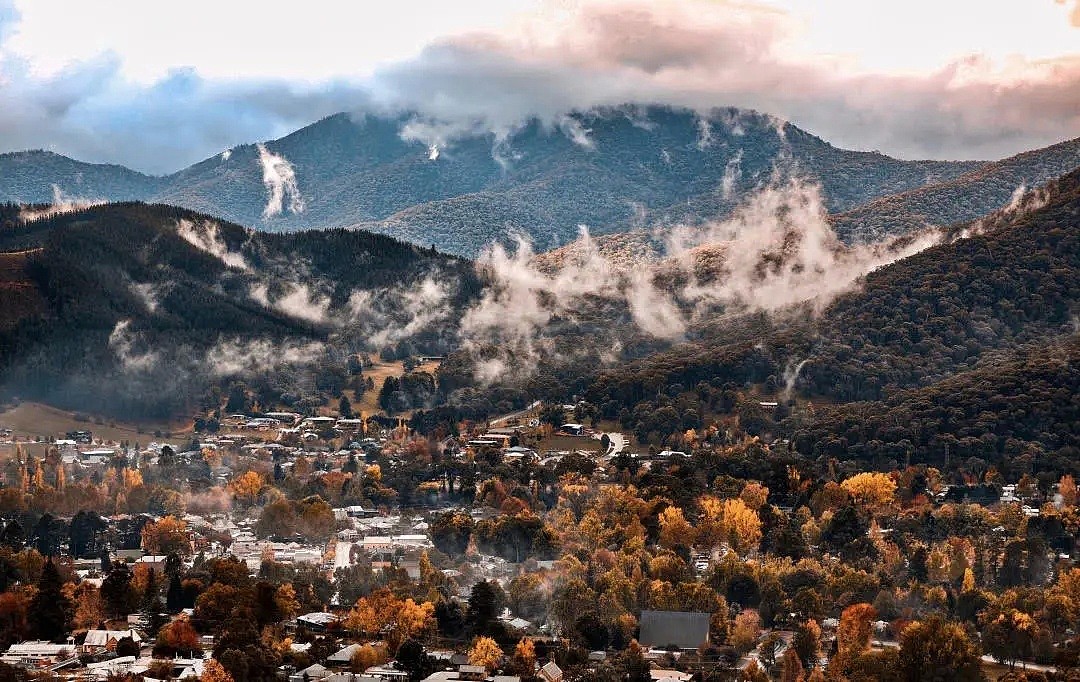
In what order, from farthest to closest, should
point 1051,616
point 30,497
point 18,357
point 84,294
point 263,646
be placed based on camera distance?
point 84,294 → point 18,357 → point 30,497 → point 1051,616 → point 263,646

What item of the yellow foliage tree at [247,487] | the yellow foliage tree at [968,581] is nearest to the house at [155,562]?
the yellow foliage tree at [247,487]

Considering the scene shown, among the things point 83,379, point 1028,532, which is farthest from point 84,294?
point 1028,532

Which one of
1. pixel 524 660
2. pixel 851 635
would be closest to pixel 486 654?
pixel 524 660

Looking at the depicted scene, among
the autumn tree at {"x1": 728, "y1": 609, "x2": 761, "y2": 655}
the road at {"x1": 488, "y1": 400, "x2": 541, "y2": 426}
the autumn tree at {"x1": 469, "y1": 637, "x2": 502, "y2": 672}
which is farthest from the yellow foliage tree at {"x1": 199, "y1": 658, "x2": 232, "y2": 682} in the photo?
the road at {"x1": 488, "y1": 400, "x2": 541, "y2": 426}

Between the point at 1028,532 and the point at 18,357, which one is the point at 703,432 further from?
the point at 18,357

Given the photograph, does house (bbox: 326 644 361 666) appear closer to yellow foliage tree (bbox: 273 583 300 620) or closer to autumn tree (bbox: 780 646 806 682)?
yellow foliage tree (bbox: 273 583 300 620)

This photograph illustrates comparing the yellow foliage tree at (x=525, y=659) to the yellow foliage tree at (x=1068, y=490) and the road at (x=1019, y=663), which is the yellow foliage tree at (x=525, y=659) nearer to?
the road at (x=1019, y=663)
